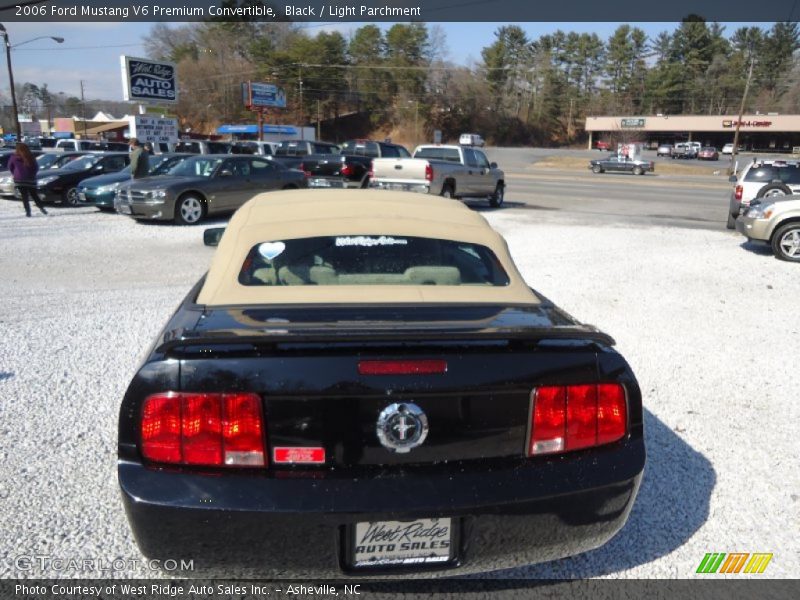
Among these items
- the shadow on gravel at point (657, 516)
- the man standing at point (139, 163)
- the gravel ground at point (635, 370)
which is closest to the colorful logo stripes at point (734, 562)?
the gravel ground at point (635, 370)

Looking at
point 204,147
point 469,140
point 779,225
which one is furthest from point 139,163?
point 469,140

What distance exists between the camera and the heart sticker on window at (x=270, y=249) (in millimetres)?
3396

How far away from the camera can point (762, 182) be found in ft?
49.1

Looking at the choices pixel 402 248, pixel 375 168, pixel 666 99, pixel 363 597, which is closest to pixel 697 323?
pixel 402 248

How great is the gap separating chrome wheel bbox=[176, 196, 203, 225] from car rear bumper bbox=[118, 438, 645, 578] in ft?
39.7

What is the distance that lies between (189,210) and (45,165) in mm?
9855

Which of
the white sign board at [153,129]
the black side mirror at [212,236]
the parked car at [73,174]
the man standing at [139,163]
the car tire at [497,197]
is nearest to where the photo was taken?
the black side mirror at [212,236]

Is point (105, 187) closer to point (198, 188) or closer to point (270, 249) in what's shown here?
point (198, 188)

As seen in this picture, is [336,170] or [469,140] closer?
[336,170]

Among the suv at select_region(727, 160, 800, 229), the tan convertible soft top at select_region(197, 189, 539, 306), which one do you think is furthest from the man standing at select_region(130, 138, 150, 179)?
the suv at select_region(727, 160, 800, 229)

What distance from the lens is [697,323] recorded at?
6988 mm

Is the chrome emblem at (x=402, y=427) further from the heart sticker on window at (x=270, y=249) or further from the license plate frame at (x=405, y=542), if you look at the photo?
the heart sticker on window at (x=270, y=249)

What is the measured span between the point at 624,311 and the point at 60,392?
5.85 meters

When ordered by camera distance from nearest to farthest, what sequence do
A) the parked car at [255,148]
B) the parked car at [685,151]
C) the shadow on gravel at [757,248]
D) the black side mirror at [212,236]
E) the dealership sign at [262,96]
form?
the black side mirror at [212,236] → the shadow on gravel at [757,248] → the parked car at [255,148] → the dealership sign at [262,96] → the parked car at [685,151]
